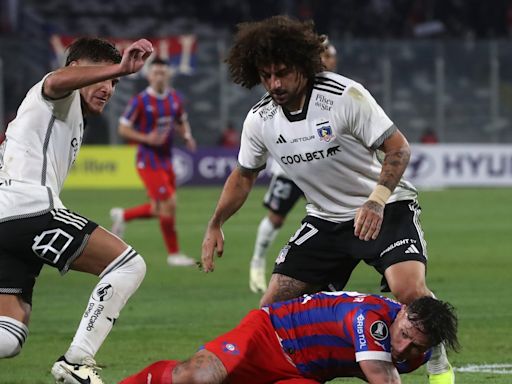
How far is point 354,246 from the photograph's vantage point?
8.12 meters

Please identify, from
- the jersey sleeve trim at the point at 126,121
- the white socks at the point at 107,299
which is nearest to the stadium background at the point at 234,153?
the white socks at the point at 107,299

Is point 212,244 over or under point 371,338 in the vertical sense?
under

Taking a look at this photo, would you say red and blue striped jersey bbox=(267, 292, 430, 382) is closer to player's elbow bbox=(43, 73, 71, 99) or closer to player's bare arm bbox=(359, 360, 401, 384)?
player's bare arm bbox=(359, 360, 401, 384)

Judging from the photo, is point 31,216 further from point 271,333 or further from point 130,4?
point 130,4

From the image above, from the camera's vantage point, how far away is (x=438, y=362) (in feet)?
23.8

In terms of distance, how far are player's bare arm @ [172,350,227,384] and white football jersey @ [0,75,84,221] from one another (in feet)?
4.08

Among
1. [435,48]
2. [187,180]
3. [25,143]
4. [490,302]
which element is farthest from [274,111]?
[435,48]

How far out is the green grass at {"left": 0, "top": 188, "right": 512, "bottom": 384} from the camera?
953cm

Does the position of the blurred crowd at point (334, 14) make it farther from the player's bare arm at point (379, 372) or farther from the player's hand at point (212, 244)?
the player's bare arm at point (379, 372)

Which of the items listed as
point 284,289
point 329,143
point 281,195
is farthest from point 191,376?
point 281,195

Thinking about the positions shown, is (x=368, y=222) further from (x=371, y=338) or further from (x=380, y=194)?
(x=371, y=338)

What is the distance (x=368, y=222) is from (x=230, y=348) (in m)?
1.08

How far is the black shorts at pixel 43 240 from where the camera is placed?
283 inches

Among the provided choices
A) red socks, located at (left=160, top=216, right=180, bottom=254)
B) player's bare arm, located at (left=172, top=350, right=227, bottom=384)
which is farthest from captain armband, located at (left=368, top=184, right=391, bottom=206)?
red socks, located at (left=160, top=216, right=180, bottom=254)
